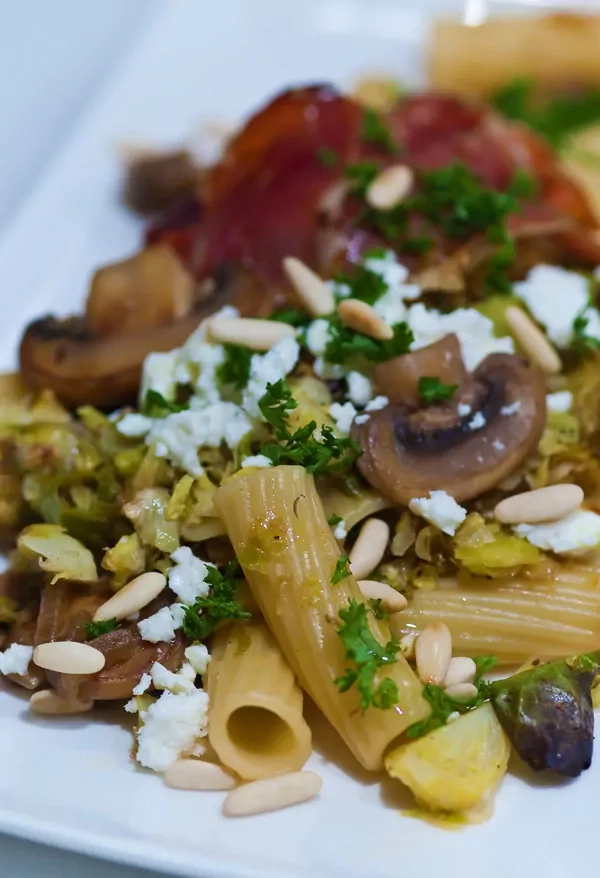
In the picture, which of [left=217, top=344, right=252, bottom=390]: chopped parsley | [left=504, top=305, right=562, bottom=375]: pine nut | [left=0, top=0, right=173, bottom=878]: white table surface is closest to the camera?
[left=217, top=344, right=252, bottom=390]: chopped parsley

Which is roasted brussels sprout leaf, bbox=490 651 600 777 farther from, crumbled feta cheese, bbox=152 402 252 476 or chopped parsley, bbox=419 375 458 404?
crumbled feta cheese, bbox=152 402 252 476

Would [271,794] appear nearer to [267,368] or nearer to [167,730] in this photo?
[167,730]

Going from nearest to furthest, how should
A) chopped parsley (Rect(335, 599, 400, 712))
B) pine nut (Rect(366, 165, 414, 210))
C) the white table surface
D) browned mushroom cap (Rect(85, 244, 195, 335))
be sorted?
1. chopped parsley (Rect(335, 599, 400, 712))
2. browned mushroom cap (Rect(85, 244, 195, 335))
3. pine nut (Rect(366, 165, 414, 210))
4. the white table surface

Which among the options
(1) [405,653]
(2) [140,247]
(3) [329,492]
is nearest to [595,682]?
(1) [405,653]

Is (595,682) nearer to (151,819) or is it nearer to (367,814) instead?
(367,814)

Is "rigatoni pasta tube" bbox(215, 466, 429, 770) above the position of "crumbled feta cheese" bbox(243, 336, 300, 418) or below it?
below

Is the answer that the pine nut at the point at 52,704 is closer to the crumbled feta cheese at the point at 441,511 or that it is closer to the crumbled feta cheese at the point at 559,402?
the crumbled feta cheese at the point at 441,511

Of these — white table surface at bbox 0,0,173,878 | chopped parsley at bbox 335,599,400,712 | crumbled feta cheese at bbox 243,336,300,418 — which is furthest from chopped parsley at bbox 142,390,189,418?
white table surface at bbox 0,0,173,878

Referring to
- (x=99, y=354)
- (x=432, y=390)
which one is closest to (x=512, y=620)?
(x=432, y=390)
